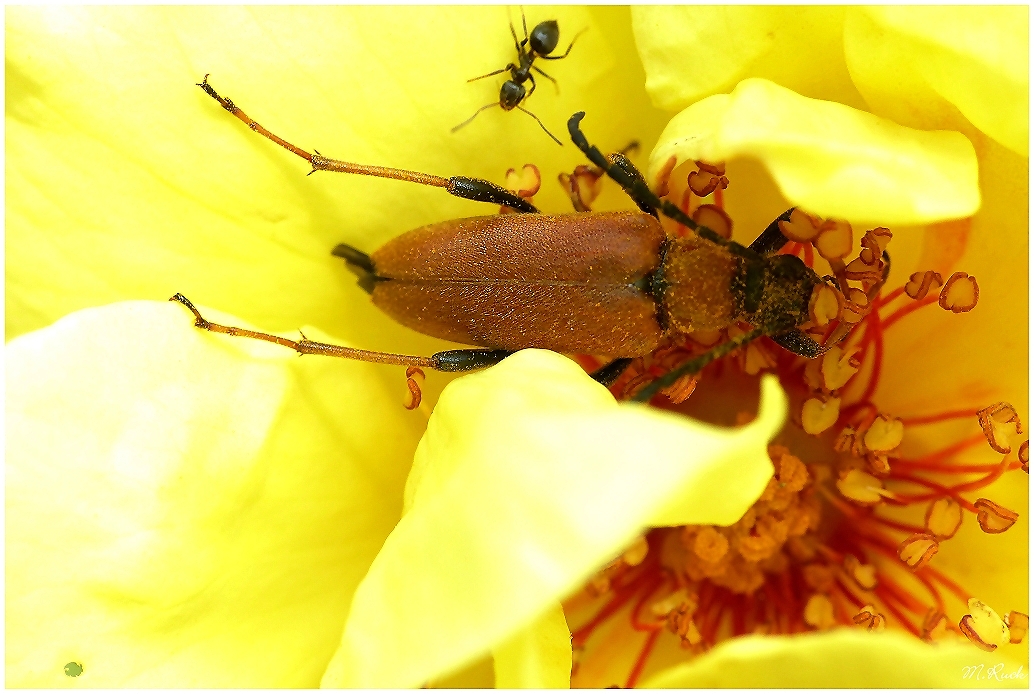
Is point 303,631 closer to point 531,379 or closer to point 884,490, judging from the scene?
point 531,379

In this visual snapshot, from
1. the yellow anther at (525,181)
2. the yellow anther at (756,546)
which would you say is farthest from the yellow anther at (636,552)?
the yellow anther at (525,181)

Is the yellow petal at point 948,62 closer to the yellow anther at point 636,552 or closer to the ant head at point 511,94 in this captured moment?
the ant head at point 511,94

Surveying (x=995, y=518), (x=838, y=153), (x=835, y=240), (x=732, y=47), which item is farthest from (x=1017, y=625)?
(x=732, y=47)

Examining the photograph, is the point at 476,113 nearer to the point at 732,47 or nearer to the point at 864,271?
the point at 732,47

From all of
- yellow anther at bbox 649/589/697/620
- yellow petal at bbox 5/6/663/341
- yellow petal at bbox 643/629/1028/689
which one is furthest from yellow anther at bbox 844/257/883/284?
yellow petal at bbox 643/629/1028/689

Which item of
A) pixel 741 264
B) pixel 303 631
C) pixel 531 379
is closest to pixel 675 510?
pixel 531 379
